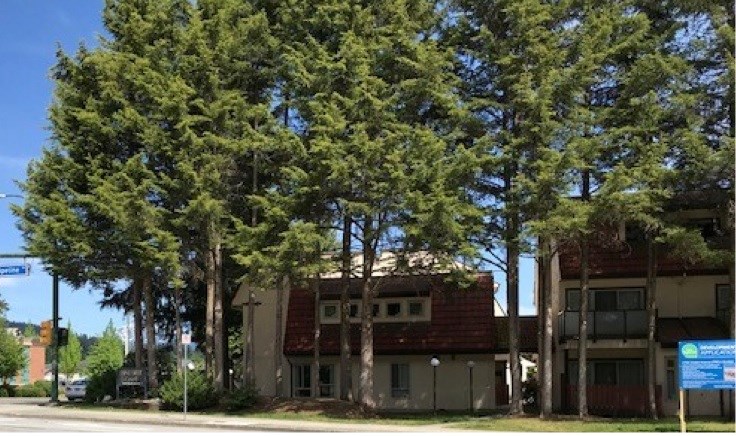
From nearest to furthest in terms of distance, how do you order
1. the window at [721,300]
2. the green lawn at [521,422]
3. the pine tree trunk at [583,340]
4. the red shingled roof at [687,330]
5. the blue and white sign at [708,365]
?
the blue and white sign at [708,365] < the green lawn at [521,422] < the pine tree trunk at [583,340] < the red shingled roof at [687,330] < the window at [721,300]

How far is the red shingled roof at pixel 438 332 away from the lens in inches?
1575

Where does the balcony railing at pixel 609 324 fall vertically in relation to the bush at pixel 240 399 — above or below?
above

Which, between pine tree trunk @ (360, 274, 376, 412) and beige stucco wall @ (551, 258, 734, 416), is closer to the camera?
pine tree trunk @ (360, 274, 376, 412)

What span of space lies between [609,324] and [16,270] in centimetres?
2425

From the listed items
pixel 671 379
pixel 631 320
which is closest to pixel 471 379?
pixel 631 320

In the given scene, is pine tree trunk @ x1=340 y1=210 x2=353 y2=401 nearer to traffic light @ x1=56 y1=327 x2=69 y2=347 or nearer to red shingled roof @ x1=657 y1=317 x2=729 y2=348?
red shingled roof @ x1=657 y1=317 x2=729 y2=348

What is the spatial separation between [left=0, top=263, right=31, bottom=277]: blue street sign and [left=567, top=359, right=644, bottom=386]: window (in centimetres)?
2283

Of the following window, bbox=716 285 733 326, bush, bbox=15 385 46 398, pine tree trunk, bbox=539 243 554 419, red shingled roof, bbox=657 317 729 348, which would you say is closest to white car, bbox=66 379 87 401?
bush, bbox=15 385 46 398

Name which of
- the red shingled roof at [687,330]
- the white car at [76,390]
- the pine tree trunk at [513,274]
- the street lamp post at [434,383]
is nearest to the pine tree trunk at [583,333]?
the pine tree trunk at [513,274]

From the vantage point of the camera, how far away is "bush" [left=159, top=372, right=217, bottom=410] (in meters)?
35.6

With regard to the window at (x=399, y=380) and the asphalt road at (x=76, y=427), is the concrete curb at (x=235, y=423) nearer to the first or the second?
the asphalt road at (x=76, y=427)

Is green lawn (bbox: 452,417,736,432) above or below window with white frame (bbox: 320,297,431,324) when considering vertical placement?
below

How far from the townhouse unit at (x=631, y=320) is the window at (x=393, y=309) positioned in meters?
7.01

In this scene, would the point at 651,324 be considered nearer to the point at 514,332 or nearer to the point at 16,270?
the point at 514,332
